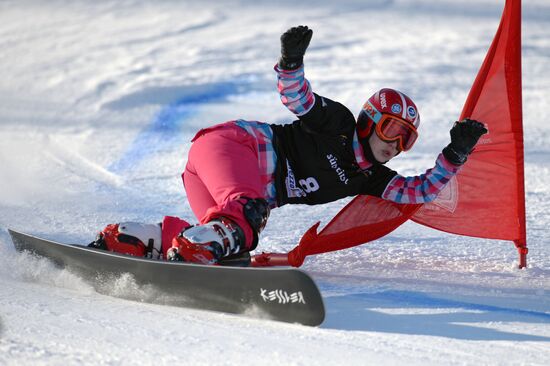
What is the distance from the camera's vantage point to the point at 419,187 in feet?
13.2

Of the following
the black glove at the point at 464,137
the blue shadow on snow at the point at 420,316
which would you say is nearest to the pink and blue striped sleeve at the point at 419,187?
the black glove at the point at 464,137

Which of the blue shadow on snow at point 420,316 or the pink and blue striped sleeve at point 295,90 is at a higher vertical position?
the pink and blue striped sleeve at point 295,90

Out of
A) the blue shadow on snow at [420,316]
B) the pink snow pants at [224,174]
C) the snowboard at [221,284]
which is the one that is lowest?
the blue shadow on snow at [420,316]

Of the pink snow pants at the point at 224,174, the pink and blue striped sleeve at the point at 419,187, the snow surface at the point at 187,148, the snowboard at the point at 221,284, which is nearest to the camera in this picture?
the snow surface at the point at 187,148

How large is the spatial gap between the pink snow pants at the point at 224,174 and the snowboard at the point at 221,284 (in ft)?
1.00

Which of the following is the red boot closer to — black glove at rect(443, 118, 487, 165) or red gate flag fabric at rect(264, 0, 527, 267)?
red gate flag fabric at rect(264, 0, 527, 267)

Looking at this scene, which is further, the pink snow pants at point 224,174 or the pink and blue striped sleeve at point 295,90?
the pink and blue striped sleeve at point 295,90

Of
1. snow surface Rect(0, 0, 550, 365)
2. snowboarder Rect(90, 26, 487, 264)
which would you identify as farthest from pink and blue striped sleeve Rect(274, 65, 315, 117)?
snow surface Rect(0, 0, 550, 365)

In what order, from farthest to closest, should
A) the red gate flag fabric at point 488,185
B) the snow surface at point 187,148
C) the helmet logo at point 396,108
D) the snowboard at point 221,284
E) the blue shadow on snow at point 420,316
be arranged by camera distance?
the red gate flag fabric at point 488,185, the helmet logo at point 396,108, the blue shadow on snow at point 420,316, the snowboard at point 221,284, the snow surface at point 187,148

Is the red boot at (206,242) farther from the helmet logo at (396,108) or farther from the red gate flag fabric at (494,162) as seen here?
the red gate flag fabric at (494,162)

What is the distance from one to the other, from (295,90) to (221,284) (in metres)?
1.01

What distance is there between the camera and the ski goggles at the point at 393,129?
3.75 m

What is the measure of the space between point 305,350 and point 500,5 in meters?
10.3

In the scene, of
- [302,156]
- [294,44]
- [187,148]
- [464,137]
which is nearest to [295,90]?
[294,44]
